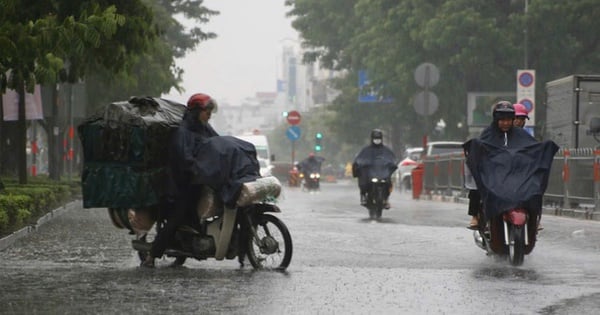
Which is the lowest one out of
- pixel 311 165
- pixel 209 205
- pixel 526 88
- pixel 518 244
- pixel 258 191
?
pixel 311 165

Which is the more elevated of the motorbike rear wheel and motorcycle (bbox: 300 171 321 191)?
the motorbike rear wheel

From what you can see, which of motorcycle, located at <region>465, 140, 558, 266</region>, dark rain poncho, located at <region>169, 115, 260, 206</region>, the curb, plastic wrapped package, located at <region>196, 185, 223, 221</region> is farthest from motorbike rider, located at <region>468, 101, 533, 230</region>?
the curb

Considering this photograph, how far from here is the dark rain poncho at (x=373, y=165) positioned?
94.8 ft

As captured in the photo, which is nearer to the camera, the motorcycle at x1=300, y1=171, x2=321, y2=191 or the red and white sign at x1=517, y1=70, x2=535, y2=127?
the red and white sign at x1=517, y1=70, x2=535, y2=127

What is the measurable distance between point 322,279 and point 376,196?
596 inches

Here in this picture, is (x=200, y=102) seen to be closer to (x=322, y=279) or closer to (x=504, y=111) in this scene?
(x=322, y=279)

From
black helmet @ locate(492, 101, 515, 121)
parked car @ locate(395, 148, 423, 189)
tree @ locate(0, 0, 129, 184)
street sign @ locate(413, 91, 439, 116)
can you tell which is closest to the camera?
black helmet @ locate(492, 101, 515, 121)

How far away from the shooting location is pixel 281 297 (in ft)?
38.0

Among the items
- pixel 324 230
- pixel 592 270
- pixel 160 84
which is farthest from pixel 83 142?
pixel 160 84

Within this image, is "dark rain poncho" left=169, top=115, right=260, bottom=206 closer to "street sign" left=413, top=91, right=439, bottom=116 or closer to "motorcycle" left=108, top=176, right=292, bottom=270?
"motorcycle" left=108, top=176, right=292, bottom=270

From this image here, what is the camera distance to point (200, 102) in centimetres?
1447

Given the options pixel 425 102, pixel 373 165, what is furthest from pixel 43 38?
pixel 425 102

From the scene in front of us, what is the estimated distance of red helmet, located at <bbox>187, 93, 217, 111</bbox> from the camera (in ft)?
47.4

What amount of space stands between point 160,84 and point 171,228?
106 feet
